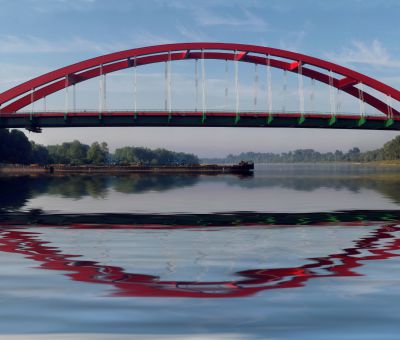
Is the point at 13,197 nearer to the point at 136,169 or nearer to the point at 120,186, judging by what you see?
the point at 120,186

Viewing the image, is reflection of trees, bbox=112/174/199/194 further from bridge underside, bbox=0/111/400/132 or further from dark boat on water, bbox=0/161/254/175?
dark boat on water, bbox=0/161/254/175

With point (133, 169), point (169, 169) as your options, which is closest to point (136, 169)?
point (133, 169)

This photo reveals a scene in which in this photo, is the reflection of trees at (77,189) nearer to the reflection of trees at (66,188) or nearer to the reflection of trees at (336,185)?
the reflection of trees at (66,188)

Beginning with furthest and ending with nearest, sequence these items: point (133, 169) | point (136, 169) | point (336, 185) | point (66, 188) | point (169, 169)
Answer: point (133, 169), point (136, 169), point (169, 169), point (336, 185), point (66, 188)

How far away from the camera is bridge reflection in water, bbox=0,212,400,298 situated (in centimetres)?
944

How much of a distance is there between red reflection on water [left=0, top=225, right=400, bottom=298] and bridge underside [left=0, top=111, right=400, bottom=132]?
52.4 meters

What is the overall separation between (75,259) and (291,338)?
755cm

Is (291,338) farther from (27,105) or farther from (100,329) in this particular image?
(27,105)

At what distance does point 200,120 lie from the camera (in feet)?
224

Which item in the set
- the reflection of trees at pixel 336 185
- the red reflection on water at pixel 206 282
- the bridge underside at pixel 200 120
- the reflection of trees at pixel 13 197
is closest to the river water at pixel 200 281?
the red reflection on water at pixel 206 282

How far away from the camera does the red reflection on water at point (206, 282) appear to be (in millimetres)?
9414

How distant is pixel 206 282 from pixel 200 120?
192 feet

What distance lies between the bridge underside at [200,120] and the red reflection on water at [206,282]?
5243 cm

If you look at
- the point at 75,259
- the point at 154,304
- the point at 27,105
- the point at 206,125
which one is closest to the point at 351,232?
the point at 75,259
